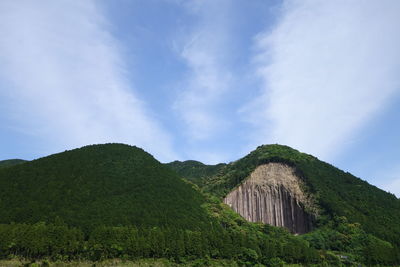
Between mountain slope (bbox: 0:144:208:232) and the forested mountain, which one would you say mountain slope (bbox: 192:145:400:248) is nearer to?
the forested mountain

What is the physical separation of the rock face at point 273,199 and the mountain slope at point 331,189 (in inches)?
88.0

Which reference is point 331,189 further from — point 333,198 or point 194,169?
point 194,169

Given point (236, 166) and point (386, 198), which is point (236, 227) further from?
point (386, 198)

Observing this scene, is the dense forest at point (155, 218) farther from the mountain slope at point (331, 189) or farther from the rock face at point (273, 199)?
the rock face at point (273, 199)

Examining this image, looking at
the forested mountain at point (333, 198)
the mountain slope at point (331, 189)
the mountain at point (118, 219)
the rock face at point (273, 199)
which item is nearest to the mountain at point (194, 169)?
the forested mountain at point (333, 198)

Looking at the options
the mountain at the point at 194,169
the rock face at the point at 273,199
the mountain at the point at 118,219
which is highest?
the mountain at the point at 194,169

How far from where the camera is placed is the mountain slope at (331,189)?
289 feet

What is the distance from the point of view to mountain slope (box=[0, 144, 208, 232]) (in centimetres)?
6675

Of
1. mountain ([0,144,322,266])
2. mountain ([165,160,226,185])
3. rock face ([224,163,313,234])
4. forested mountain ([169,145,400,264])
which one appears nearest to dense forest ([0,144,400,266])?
mountain ([0,144,322,266])

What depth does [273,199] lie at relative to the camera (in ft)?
330

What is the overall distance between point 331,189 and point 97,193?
64926 mm

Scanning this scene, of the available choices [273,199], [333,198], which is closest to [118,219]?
[273,199]

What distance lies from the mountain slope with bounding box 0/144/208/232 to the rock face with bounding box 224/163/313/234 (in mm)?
15923

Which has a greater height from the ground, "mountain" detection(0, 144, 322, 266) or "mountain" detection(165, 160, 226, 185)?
"mountain" detection(165, 160, 226, 185)
